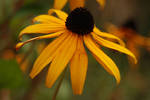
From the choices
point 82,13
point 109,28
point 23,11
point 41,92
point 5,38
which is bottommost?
point 41,92

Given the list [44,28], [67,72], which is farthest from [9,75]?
[67,72]

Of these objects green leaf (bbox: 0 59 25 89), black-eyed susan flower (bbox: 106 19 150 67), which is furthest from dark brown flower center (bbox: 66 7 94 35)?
black-eyed susan flower (bbox: 106 19 150 67)

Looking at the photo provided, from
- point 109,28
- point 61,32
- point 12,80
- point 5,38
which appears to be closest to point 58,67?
point 61,32

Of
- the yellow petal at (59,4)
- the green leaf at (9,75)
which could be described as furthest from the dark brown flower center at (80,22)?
the green leaf at (9,75)

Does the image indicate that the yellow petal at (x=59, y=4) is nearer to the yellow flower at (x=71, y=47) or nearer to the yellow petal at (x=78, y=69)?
the yellow flower at (x=71, y=47)

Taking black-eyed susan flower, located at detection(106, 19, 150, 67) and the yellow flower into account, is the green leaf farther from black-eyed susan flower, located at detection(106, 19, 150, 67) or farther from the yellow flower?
black-eyed susan flower, located at detection(106, 19, 150, 67)

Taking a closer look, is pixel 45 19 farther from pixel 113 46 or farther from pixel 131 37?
pixel 131 37

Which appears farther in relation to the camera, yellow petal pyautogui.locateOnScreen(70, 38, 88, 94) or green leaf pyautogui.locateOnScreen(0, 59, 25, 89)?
green leaf pyautogui.locateOnScreen(0, 59, 25, 89)

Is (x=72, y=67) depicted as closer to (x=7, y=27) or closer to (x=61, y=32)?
(x=61, y=32)
